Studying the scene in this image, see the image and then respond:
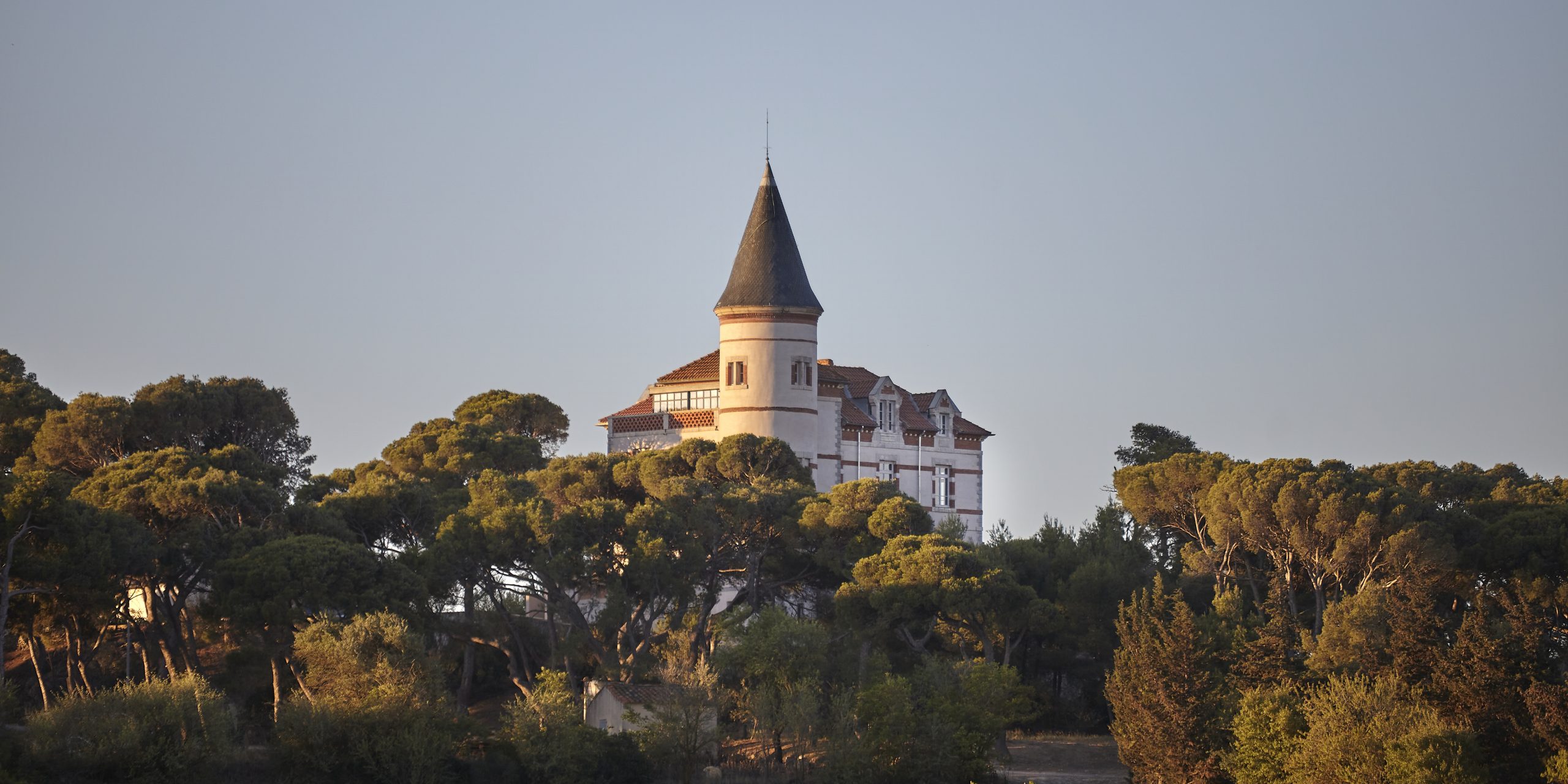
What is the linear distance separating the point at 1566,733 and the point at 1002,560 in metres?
21.6

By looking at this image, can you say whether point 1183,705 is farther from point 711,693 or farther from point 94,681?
point 94,681

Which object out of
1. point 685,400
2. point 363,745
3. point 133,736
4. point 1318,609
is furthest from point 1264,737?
point 685,400

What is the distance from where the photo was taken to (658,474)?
6912 centimetres

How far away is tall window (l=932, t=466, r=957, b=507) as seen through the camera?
8438 centimetres

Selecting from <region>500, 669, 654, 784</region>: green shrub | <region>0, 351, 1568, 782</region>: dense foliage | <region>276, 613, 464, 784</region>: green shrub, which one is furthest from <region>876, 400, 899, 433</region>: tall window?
<region>276, 613, 464, 784</region>: green shrub

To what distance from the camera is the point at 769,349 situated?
76.6 meters

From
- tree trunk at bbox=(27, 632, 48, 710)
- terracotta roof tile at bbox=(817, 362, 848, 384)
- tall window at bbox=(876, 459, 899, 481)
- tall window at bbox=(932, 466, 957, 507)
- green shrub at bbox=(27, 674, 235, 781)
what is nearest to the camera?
green shrub at bbox=(27, 674, 235, 781)

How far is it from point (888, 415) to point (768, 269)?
31.2 ft

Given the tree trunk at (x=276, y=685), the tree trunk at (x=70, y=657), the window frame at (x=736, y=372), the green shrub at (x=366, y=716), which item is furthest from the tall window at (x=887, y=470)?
the tree trunk at (x=70, y=657)

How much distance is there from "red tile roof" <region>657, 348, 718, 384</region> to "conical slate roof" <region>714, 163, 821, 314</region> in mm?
2917

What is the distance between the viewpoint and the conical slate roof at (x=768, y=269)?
77.0m

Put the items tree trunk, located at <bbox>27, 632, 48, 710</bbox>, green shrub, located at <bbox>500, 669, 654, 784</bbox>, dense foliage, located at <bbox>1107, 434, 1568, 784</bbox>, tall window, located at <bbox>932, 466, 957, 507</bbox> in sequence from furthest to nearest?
tall window, located at <bbox>932, 466, 957, 507</bbox>
tree trunk, located at <bbox>27, 632, 48, 710</bbox>
green shrub, located at <bbox>500, 669, 654, 784</bbox>
dense foliage, located at <bbox>1107, 434, 1568, 784</bbox>

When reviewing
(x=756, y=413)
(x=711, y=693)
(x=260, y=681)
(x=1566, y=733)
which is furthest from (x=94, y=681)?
(x=1566, y=733)

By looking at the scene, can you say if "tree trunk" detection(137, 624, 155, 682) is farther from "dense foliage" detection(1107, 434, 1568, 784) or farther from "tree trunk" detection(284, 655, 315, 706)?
"dense foliage" detection(1107, 434, 1568, 784)
